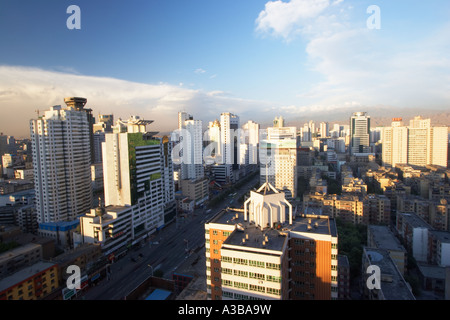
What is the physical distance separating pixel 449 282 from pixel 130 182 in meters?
13.9

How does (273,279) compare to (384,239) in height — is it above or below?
above

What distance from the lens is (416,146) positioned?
1319 inches

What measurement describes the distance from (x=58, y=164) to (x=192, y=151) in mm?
12539

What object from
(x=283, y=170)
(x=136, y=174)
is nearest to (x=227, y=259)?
(x=136, y=174)

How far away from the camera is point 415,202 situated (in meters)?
17.2

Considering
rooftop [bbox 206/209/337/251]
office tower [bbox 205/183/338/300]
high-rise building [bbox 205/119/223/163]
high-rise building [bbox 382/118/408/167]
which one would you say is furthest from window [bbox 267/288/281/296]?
high-rise building [bbox 382/118/408/167]

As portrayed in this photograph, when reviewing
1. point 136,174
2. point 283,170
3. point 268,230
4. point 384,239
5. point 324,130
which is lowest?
point 384,239

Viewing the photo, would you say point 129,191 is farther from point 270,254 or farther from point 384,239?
point 384,239

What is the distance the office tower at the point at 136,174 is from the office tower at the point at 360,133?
37701 mm

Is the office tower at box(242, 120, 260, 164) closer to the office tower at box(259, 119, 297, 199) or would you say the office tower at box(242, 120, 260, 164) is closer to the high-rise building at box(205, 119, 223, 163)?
the high-rise building at box(205, 119, 223, 163)

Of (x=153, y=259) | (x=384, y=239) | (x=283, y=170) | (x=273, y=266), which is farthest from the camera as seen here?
(x=283, y=170)

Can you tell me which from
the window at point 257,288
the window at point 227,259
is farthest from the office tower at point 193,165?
the window at point 257,288

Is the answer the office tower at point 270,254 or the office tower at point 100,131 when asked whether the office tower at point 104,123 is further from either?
the office tower at point 270,254

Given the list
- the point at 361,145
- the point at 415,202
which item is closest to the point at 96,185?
the point at 415,202
